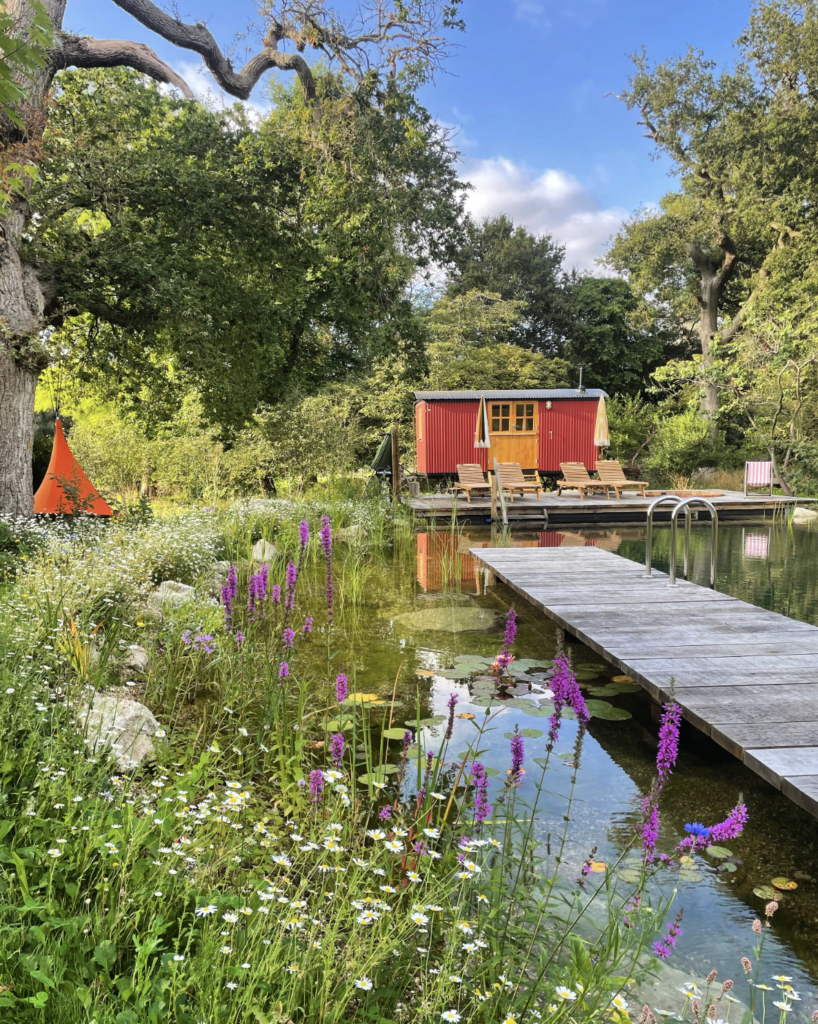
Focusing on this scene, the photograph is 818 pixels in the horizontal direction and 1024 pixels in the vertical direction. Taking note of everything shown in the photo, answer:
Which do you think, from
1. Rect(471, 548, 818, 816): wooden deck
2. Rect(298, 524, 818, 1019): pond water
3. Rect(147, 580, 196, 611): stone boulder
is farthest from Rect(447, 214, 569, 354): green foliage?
Rect(147, 580, 196, 611): stone boulder

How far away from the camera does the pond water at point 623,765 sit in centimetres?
205

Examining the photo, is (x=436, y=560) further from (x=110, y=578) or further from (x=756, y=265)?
(x=756, y=265)

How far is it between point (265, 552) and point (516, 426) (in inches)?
432

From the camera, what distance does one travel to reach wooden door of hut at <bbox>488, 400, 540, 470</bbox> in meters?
16.5

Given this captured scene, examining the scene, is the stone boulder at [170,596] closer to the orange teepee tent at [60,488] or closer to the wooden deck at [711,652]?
the wooden deck at [711,652]

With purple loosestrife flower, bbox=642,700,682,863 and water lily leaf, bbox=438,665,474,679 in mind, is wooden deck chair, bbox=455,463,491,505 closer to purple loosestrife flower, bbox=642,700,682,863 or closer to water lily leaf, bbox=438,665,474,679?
water lily leaf, bbox=438,665,474,679

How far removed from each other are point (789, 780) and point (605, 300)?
2533cm

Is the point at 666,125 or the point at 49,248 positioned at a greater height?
the point at 666,125

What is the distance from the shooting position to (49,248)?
7.02 meters

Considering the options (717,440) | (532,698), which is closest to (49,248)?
(532,698)

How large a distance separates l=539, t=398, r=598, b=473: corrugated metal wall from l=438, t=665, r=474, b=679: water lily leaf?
42.8 feet

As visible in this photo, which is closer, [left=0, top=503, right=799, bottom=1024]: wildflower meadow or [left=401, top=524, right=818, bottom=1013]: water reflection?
[left=0, top=503, right=799, bottom=1024]: wildflower meadow

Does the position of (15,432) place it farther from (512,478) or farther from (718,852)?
(512,478)

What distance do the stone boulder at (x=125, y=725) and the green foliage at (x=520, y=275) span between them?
25.2 metres
